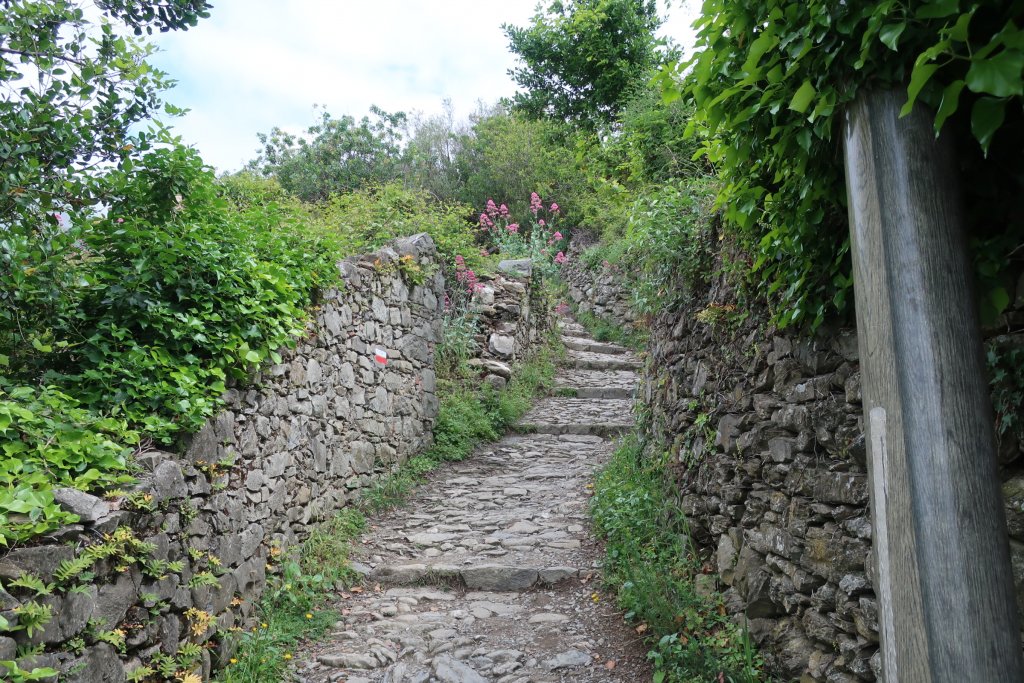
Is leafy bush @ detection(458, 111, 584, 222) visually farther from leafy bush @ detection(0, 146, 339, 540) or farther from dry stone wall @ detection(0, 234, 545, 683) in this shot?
leafy bush @ detection(0, 146, 339, 540)

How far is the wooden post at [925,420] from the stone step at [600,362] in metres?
9.31

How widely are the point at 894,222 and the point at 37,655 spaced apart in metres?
3.16

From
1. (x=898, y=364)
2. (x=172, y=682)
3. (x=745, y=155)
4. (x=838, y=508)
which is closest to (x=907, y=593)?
(x=898, y=364)

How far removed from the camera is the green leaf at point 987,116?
58.7 inches

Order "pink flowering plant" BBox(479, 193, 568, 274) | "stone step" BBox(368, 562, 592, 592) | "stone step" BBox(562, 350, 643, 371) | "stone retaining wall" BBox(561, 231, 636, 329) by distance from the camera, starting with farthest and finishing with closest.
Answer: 1. "stone retaining wall" BBox(561, 231, 636, 329)
2. "pink flowering plant" BBox(479, 193, 568, 274)
3. "stone step" BBox(562, 350, 643, 371)
4. "stone step" BBox(368, 562, 592, 592)

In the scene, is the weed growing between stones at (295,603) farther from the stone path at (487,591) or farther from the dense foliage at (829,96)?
the dense foliage at (829,96)

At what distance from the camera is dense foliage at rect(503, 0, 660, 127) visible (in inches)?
571

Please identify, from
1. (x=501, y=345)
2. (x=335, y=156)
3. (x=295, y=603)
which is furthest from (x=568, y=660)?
(x=335, y=156)

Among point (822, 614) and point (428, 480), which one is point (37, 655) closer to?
point (822, 614)

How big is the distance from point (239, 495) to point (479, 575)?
1.86m

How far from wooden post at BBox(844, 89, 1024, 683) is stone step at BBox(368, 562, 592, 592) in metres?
3.14

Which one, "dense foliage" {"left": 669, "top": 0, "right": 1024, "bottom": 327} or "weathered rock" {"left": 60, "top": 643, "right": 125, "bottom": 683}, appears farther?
"weathered rock" {"left": 60, "top": 643, "right": 125, "bottom": 683}

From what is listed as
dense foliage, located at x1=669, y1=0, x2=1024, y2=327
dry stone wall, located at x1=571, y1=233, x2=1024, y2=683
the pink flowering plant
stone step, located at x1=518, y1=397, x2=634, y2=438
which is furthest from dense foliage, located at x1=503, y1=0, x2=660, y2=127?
dense foliage, located at x1=669, y1=0, x2=1024, y2=327

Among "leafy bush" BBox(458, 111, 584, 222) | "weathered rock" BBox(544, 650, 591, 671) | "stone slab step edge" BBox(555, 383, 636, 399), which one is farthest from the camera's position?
"leafy bush" BBox(458, 111, 584, 222)
